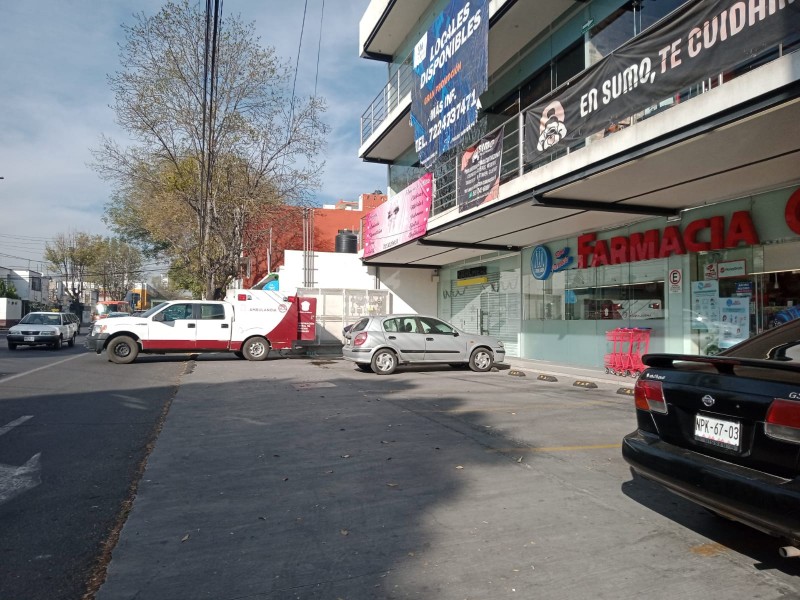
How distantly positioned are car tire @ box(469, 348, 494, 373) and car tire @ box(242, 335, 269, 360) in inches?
264

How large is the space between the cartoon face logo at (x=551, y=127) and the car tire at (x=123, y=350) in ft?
39.9

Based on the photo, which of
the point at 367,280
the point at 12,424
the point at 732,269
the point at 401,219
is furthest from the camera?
the point at 367,280

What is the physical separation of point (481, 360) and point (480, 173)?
4751 mm

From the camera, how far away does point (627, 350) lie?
1334 cm

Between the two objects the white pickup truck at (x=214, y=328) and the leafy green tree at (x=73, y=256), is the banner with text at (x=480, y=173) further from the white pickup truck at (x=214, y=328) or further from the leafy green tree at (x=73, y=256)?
the leafy green tree at (x=73, y=256)

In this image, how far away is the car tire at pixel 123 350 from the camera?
1652 cm

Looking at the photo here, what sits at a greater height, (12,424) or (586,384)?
(586,384)

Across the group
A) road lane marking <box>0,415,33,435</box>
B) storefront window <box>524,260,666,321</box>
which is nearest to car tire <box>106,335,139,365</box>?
road lane marking <box>0,415,33,435</box>

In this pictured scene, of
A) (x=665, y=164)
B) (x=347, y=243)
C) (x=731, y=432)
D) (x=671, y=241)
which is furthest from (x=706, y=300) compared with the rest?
(x=347, y=243)

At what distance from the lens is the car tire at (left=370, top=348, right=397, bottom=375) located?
14254 mm

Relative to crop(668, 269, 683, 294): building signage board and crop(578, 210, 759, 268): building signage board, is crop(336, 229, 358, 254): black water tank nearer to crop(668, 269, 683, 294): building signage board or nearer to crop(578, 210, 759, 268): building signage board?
crop(578, 210, 759, 268): building signage board

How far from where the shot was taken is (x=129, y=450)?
6.46 m

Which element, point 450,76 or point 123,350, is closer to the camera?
point 450,76

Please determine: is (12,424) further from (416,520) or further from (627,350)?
(627,350)
